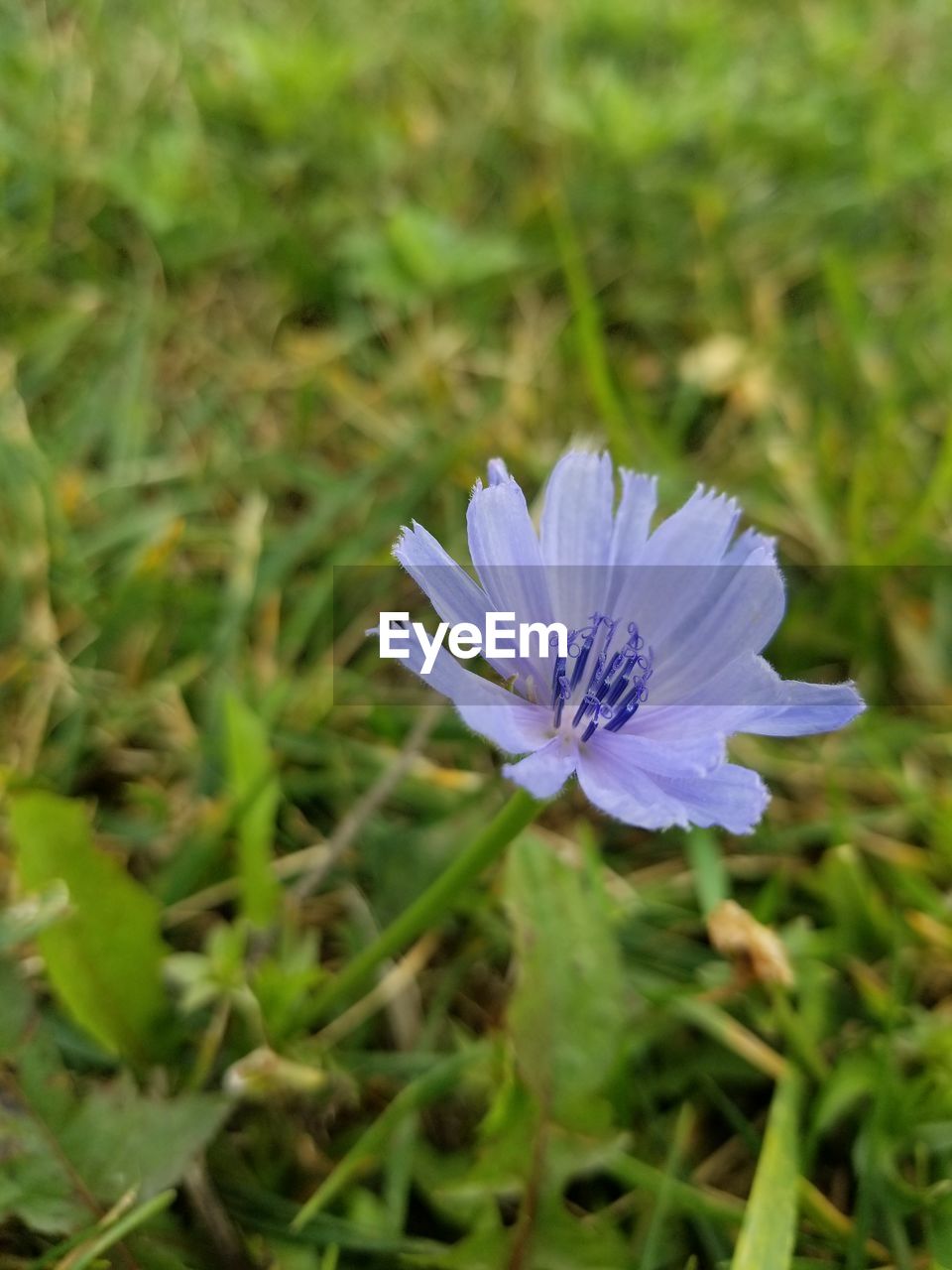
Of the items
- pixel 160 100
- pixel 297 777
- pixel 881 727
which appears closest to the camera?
pixel 297 777

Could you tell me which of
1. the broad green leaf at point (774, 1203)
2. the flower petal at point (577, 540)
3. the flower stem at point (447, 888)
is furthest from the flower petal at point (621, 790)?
the broad green leaf at point (774, 1203)

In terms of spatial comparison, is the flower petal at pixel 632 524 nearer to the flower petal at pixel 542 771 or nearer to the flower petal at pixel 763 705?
the flower petal at pixel 763 705

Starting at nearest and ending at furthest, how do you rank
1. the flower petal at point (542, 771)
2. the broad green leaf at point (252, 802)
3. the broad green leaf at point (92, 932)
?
the flower petal at point (542, 771) → the broad green leaf at point (92, 932) → the broad green leaf at point (252, 802)

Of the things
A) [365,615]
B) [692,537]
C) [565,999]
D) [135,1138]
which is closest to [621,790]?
[692,537]

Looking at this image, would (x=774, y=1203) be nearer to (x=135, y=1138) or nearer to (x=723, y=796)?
(x=723, y=796)

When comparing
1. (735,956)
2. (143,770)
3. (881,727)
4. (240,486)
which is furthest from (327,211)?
(735,956)

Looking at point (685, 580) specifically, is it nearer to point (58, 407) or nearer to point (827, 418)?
point (827, 418)

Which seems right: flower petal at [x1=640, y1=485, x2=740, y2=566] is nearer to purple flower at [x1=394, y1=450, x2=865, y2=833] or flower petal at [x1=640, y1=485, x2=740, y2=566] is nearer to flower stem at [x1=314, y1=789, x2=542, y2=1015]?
purple flower at [x1=394, y1=450, x2=865, y2=833]

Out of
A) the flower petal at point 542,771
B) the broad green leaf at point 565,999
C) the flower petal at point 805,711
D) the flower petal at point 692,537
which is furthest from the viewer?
the broad green leaf at point 565,999
